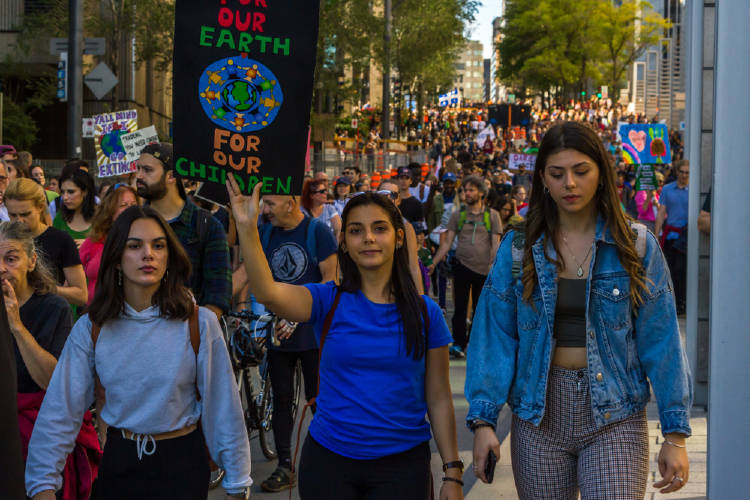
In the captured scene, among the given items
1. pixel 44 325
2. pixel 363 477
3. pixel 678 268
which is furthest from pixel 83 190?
pixel 678 268

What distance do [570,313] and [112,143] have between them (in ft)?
39.1

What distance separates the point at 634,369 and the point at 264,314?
353cm

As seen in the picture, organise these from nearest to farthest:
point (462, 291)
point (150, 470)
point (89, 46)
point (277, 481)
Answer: point (150, 470), point (277, 481), point (462, 291), point (89, 46)

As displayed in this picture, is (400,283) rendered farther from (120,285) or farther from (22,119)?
(22,119)

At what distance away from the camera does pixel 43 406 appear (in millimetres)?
3881

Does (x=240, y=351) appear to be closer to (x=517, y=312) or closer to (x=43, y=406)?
(x=43, y=406)

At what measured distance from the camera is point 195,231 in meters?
5.90

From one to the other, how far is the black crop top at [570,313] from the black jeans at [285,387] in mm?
3094

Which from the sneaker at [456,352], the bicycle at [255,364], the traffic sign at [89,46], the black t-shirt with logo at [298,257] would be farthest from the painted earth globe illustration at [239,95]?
the traffic sign at [89,46]

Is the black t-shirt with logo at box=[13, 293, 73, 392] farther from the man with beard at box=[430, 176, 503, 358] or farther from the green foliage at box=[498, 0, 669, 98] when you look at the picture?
the green foliage at box=[498, 0, 669, 98]

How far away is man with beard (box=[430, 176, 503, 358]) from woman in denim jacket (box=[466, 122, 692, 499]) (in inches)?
292

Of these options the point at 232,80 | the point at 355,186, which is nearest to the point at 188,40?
the point at 232,80

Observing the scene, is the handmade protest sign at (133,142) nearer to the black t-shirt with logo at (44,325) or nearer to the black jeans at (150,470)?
the black t-shirt with logo at (44,325)

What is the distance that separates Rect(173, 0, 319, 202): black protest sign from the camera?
12.7 ft
